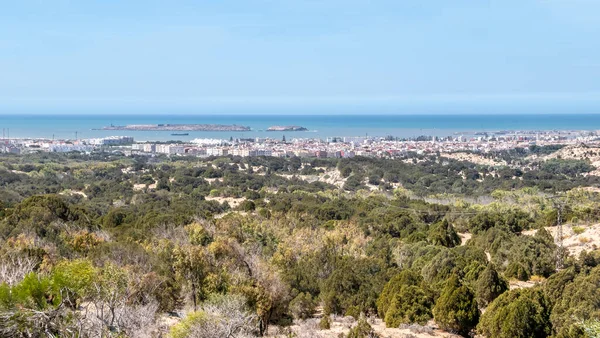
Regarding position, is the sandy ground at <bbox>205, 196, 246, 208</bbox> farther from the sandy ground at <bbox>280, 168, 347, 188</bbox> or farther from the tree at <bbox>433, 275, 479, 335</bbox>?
the tree at <bbox>433, 275, 479, 335</bbox>

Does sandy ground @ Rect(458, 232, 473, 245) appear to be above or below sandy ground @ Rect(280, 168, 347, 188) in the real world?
above

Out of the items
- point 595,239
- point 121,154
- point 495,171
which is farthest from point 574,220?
point 121,154

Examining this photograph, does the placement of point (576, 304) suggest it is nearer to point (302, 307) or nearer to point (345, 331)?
point (345, 331)

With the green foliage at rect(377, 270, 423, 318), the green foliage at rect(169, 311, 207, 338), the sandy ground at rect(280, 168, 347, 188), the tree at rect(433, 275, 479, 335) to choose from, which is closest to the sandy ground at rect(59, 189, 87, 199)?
the sandy ground at rect(280, 168, 347, 188)

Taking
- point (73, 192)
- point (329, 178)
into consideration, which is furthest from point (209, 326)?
point (329, 178)

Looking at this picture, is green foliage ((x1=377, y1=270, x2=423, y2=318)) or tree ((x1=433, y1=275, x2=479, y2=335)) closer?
tree ((x1=433, y1=275, x2=479, y2=335))

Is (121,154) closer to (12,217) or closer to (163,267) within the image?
(12,217)

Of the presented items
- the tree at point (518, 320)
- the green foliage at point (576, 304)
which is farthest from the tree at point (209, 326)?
the green foliage at point (576, 304)

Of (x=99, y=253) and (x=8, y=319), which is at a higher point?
(x=8, y=319)
